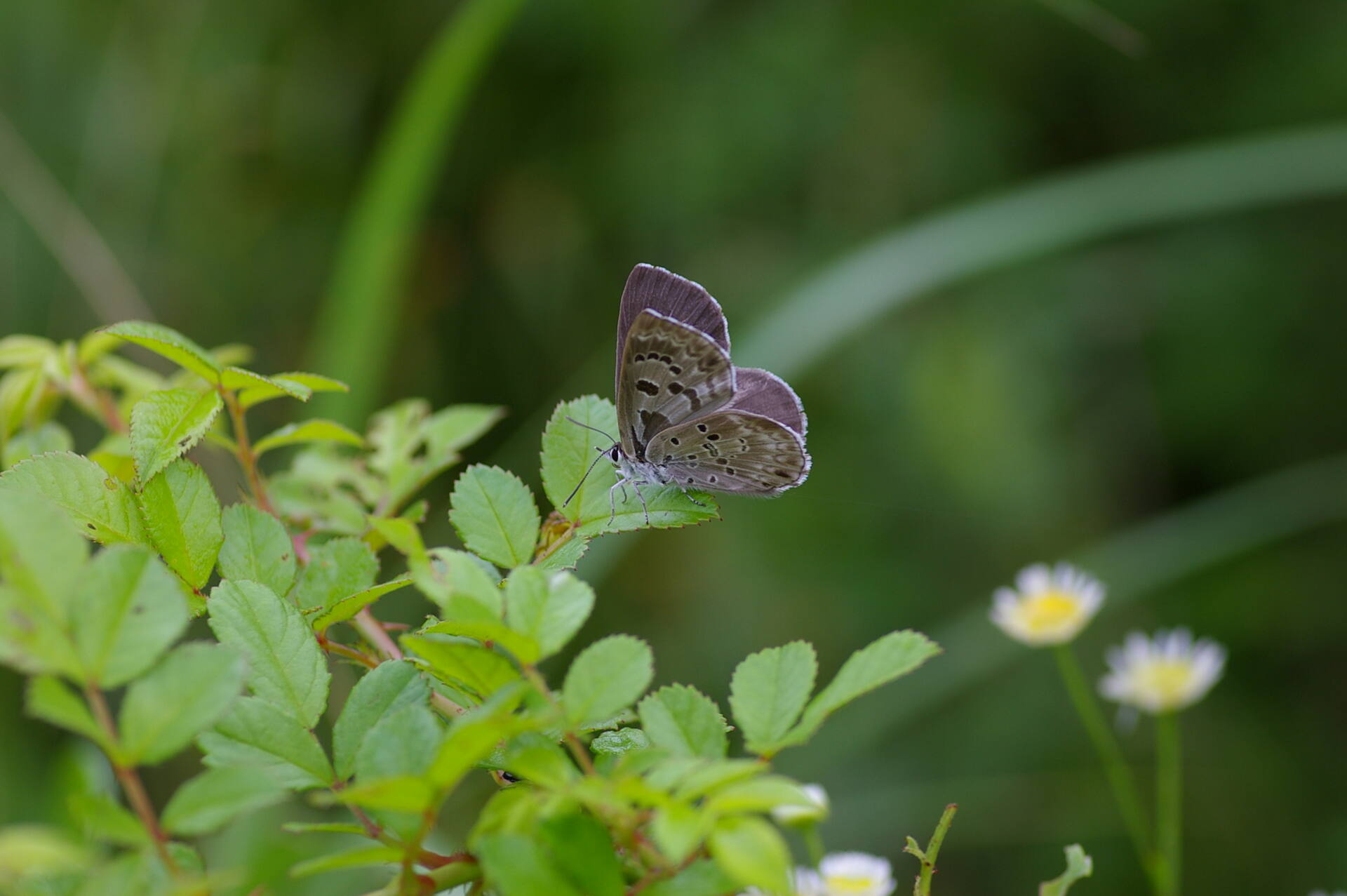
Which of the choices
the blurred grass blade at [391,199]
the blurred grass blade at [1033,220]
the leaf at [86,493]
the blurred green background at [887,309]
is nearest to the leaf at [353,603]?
the leaf at [86,493]

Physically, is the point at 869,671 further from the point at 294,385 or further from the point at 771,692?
the point at 294,385

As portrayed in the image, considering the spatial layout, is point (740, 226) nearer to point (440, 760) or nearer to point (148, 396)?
point (148, 396)

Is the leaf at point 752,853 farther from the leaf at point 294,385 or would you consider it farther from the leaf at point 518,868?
the leaf at point 294,385

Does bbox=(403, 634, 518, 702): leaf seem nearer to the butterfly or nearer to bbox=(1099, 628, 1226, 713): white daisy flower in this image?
the butterfly

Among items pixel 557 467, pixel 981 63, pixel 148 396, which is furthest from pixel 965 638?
pixel 148 396

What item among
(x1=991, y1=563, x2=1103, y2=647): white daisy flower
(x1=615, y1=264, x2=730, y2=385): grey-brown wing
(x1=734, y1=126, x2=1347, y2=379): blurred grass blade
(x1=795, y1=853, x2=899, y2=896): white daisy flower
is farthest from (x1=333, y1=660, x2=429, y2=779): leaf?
(x1=734, y1=126, x2=1347, y2=379): blurred grass blade

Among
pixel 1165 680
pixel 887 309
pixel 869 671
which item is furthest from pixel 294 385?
pixel 887 309

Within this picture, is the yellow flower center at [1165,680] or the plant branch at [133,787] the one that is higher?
the yellow flower center at [1165,680]
